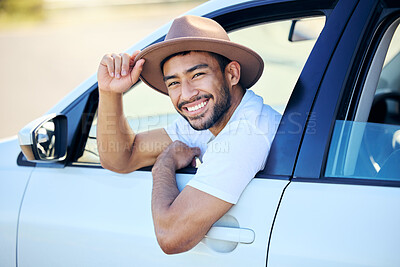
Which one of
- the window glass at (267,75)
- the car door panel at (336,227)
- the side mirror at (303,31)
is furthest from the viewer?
the window glass at (267,75)

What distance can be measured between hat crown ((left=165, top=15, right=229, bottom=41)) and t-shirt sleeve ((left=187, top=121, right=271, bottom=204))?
46 centimetres

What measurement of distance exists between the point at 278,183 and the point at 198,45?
73cm

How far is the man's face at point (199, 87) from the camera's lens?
6.41ft

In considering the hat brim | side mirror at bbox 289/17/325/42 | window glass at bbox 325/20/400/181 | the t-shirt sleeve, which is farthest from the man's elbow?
side mirror at bbox 289/17/325/42

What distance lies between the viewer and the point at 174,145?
1957 mm

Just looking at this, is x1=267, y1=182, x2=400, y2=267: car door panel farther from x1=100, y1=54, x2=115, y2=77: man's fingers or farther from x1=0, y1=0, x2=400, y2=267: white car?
x1=100, y1=54, x2=115, y2=77: man's fingers

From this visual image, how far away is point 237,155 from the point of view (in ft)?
5.19

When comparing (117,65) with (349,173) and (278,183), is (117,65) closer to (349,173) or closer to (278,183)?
(278,183)

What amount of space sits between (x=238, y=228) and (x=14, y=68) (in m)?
11.5

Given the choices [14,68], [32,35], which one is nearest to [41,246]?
[14,68]

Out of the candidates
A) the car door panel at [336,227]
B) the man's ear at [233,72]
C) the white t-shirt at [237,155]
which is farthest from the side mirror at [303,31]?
the car door panel at [336,227]

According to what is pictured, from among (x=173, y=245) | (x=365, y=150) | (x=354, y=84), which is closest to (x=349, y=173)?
(x=365, y=150)

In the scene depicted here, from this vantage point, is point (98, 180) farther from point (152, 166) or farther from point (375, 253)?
point (375, 253)

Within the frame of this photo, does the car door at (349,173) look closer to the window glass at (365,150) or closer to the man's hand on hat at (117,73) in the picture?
the window glass at (365,150)
